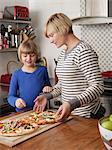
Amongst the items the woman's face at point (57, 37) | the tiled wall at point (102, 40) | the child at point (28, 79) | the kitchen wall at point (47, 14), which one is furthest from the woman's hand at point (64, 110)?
the kitchen wall at point (47, 14)

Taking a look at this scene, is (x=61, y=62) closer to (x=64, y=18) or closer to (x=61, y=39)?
(x=61, y=39)

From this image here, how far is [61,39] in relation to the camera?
146cm

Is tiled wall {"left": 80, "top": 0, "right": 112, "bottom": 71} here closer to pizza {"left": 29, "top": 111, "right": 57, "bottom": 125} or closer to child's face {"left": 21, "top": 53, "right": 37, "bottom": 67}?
child's face {"left": 21, "top": 53, "right": 37, "bottom": 67}

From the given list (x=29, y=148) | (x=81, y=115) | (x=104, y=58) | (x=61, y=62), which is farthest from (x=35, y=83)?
(x=104, y=58)

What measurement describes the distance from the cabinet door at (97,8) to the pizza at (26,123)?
58.8 inches

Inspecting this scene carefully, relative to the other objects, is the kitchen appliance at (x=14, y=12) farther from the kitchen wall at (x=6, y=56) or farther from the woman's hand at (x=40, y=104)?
the woman's hand at (x=40, y=104)

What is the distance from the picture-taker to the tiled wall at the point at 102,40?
2742mm

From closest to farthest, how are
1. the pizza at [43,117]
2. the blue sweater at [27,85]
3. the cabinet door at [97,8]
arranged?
Result: the pizza at [43,117]
the blue sweater at [27,85]
the cabinet door at [97,8]

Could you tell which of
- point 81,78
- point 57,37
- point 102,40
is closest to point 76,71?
point 81,78

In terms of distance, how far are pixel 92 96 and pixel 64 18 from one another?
477 mm

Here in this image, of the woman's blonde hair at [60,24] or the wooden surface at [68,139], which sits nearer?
the wooden surface at [68,139]

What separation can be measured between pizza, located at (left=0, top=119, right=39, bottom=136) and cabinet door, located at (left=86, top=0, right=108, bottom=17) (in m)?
1.67

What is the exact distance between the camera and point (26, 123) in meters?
1.23

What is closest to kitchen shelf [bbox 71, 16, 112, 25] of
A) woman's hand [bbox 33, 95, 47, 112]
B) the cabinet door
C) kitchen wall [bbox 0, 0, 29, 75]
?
the cabinet door
